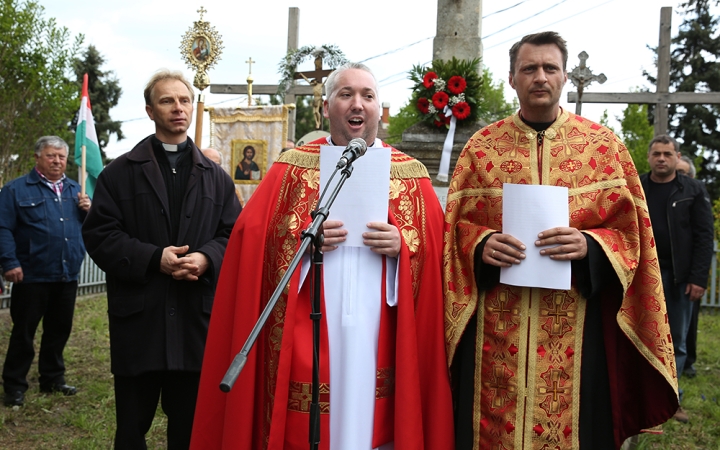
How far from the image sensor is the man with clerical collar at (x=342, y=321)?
9.85ft

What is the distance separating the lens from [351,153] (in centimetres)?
256

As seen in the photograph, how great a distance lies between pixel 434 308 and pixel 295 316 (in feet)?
2.05

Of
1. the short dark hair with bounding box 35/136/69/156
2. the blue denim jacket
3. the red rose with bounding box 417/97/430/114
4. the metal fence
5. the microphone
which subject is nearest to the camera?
the microphone

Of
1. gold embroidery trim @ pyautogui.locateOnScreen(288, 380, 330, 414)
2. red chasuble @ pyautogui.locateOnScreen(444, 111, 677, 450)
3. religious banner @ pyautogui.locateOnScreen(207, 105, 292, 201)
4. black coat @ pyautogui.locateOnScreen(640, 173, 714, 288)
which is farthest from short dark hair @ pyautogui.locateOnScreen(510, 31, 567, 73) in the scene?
religious banner @ pyautogui.locateOnScreen(207, 105, 292, 201)

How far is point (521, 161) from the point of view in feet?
9.95

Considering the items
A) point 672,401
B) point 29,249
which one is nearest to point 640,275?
point 672,401

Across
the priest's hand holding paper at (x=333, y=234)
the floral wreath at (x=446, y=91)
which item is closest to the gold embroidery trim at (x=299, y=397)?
the priest's hand holding paper at (x=333, y=234)

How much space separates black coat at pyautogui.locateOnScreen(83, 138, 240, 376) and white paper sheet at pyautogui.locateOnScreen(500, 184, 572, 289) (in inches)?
66.1

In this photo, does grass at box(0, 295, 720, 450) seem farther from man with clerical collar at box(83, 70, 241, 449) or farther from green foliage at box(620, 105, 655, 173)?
green foliage at box(620, 105, 655, 173)

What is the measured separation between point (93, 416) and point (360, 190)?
13.4ft

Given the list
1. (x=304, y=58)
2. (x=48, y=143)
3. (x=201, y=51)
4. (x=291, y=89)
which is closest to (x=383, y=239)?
(x=48, y=143)

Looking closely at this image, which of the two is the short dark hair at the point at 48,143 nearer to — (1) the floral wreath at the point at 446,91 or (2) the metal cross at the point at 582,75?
(1) the floral wreath at the point at 446,91

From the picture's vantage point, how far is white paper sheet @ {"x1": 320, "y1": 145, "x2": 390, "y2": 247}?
2.92m

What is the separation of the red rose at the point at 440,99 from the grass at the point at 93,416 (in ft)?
12.5
